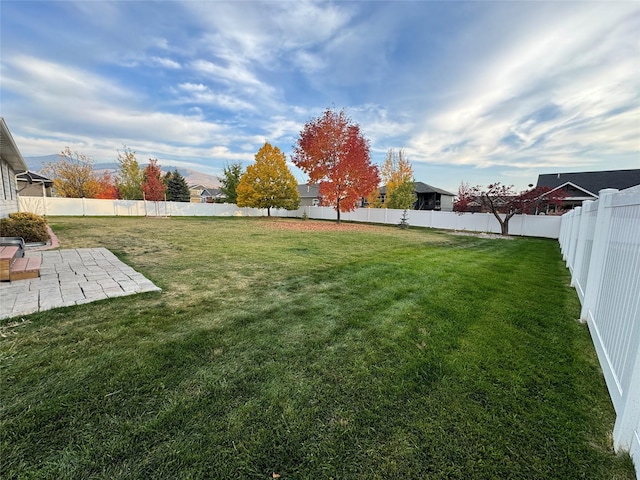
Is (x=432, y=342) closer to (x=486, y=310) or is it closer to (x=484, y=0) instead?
(x=486, y=310)

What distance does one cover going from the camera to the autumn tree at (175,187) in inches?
1329

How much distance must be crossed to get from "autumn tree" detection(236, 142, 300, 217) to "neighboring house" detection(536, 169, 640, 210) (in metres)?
20.1

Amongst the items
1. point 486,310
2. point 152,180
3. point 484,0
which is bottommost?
point 486,310

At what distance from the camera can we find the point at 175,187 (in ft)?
112

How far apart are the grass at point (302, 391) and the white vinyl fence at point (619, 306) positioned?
0.17m

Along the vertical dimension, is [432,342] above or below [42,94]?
below

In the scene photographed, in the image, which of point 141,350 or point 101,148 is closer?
point 141,350

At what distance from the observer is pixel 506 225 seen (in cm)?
1541

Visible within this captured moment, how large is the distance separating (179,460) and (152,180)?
24.4 m

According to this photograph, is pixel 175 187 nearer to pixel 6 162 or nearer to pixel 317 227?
pixel 317 227

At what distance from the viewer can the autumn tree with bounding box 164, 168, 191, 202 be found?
111 feet

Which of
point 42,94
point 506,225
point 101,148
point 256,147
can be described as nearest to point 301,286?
point 42,94

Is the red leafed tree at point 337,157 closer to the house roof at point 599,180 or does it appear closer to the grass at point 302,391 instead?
the grass at point 302,391

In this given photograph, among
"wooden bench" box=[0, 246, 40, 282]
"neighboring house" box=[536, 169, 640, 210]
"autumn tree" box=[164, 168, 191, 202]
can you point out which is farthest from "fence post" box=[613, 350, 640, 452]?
"autumn tree" box=[164, 168, 191, 202]
